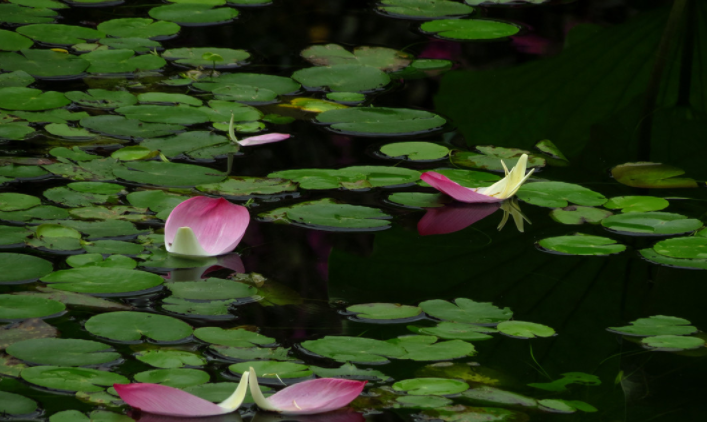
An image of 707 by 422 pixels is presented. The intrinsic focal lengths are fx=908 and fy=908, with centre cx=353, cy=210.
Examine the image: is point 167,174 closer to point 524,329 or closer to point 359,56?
point 524,329

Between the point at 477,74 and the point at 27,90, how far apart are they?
127cm

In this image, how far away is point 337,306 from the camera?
147 cm

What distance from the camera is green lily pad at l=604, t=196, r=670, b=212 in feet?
6.27

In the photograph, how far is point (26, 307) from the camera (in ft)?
4.48

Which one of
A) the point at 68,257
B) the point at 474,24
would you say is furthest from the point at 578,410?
the point at 474,24

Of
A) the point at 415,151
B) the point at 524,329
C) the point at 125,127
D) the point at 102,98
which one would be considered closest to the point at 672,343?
the point at 524,329

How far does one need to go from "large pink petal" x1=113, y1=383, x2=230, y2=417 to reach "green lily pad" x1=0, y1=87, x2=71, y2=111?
128 centimetres

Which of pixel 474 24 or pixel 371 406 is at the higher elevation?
pixel 474 24

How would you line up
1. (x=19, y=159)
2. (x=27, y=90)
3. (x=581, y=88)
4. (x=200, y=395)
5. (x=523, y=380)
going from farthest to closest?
(x=581, y=88) < (x=27, y=90) < (x=19, y=159) < (x=523, y=380) < (x=200, y=395)

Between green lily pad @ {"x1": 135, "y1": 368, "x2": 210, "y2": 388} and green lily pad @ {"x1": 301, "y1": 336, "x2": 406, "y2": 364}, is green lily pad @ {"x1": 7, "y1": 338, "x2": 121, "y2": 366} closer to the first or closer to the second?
green lily pad @ {"x1": 135, "y1": 368, "x2": 210, "y2": 388}

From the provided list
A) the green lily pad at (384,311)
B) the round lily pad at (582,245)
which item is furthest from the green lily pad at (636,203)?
the green lily pad at (384,311)

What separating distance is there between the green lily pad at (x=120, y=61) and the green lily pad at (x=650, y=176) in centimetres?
128

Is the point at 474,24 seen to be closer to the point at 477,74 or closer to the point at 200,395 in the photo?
the point at 477,74

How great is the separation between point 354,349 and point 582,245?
617 millimetres
